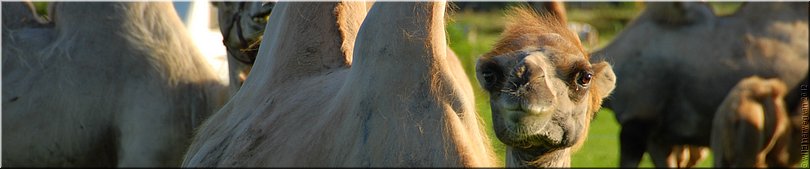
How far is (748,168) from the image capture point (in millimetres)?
9422

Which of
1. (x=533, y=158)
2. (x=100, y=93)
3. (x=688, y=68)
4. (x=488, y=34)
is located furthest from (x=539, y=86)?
(x=488, y=34)

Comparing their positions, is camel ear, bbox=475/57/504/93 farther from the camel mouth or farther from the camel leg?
the camel leg

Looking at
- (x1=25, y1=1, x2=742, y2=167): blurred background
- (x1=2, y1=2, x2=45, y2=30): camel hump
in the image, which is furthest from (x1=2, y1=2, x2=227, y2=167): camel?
(x1=25, y1=1, x2=742, y2=167): blurred background

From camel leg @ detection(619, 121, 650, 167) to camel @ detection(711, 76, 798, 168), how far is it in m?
0.82

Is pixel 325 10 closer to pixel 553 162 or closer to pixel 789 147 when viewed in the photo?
pixel 553 162

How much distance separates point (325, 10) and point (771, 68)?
7952mm

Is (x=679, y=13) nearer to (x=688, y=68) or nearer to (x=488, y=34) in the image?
(x=688, y=68)

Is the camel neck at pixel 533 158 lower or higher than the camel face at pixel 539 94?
lower

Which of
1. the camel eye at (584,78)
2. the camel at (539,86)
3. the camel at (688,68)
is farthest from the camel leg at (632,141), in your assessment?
the camel eye at (584,78)

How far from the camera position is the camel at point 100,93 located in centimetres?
655

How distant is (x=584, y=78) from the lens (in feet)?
12.9

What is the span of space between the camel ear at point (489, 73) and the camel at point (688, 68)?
712 cm

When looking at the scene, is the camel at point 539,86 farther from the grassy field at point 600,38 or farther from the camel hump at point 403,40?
the camel hump at point 403,40

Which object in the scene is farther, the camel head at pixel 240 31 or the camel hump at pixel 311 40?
the camel head at pixel 240 31
